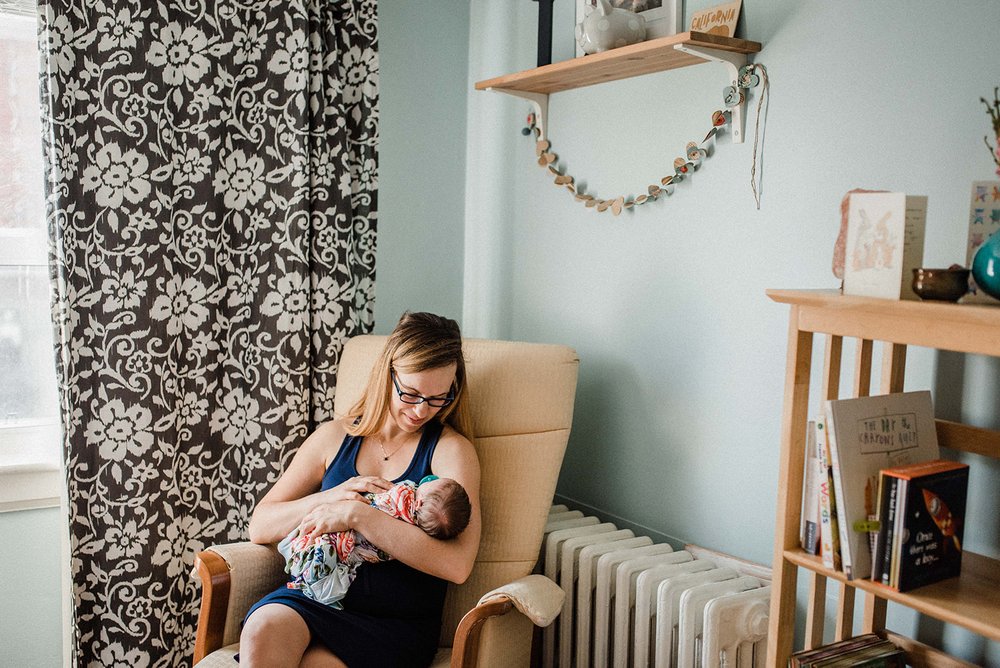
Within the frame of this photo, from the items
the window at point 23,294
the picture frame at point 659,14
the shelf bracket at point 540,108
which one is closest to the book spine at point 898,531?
the picture frame at point 659,14

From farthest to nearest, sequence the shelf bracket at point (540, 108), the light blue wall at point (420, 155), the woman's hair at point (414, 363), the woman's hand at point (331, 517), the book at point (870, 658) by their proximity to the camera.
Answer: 1. the light blue wall at point (420, 155)
2. the shelf bracket at point (540, 108)
3. the woman's hair at point (414, 363)
4. the woman's hand at point (331, 517)
5. the book at point (870, 658)

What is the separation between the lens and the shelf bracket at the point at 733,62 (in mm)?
1908

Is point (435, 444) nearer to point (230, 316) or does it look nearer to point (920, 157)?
point (230, 316)

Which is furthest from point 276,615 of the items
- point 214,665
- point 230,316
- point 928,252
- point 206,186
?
point 928,252

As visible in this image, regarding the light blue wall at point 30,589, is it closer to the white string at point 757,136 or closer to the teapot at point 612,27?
the teapot at point 612,27

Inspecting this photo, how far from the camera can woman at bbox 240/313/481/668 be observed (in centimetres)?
187

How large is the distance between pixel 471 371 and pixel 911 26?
126 centimetres

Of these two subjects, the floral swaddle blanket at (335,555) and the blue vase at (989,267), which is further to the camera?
the floral swaddle blanket at (335,555)

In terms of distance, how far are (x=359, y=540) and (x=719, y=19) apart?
4.74 ft

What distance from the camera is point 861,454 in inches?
56.4

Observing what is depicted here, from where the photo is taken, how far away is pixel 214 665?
191 cm

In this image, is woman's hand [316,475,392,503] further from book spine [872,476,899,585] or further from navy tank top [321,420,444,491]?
book spine [872,476,899,585]

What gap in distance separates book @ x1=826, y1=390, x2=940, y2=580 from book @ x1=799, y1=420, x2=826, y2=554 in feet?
0.26

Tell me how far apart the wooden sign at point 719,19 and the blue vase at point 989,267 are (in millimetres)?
909
